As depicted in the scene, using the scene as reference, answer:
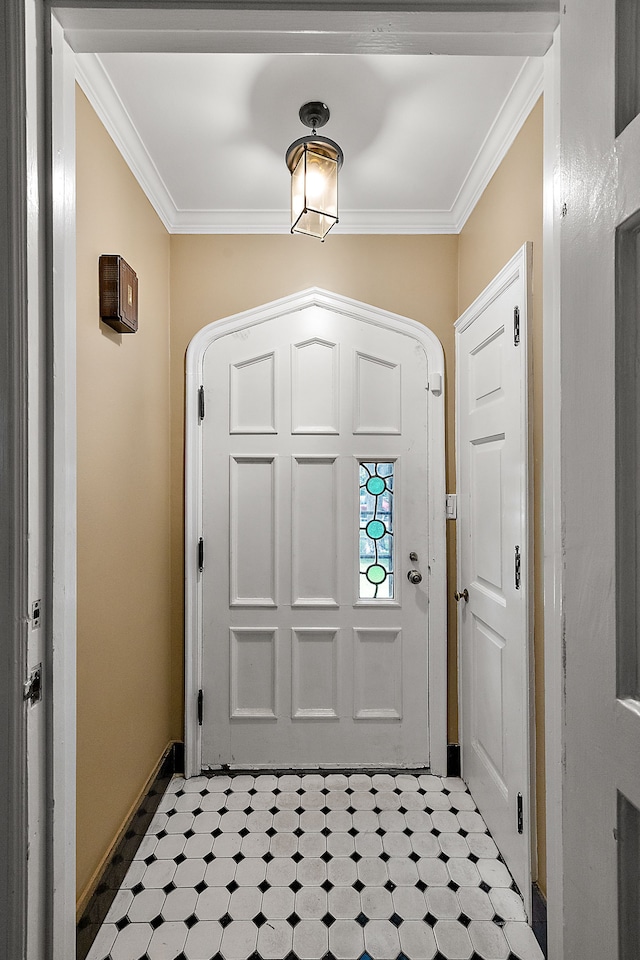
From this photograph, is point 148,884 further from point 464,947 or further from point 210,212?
point 210,212

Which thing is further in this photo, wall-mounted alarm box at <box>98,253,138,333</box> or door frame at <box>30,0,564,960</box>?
wall-mounted alarm box at <box>98,253,138,333</box>

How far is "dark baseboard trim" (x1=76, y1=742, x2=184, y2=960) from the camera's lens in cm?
147

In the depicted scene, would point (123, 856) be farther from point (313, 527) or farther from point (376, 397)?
point (376, 397)

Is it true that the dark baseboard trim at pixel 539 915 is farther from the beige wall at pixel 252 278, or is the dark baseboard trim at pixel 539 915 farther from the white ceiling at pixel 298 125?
the white ceiling at pixel 298 125

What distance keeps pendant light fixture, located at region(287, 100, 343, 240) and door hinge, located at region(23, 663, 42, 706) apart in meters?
1.46

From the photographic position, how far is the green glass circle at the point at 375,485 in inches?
95.3

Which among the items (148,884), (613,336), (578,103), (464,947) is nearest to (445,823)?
(464,947)

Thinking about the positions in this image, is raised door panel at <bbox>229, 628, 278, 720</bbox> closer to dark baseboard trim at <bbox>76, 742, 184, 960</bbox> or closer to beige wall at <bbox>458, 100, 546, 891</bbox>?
dark baseboard trim at <bbox>76, 742, 184, 960</bbox>

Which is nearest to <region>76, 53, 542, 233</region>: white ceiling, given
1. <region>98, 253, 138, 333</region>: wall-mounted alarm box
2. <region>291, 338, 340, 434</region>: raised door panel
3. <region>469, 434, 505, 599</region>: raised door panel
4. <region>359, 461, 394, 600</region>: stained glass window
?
<region>98, 253, 138, 333</region>: wall-mounted alarm box

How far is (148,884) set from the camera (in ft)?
5.71

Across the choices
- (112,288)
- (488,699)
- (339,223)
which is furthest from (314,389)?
(488,699)

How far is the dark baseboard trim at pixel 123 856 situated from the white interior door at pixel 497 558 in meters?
1.21

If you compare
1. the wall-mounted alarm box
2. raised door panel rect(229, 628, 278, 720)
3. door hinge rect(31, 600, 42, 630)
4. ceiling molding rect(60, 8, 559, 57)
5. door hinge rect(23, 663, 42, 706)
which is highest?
ceiling molding rect(60, 8, 559, 57)

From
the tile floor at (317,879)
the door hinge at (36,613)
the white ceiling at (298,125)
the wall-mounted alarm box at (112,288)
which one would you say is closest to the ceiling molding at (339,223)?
the white ceiling at (298,125)
